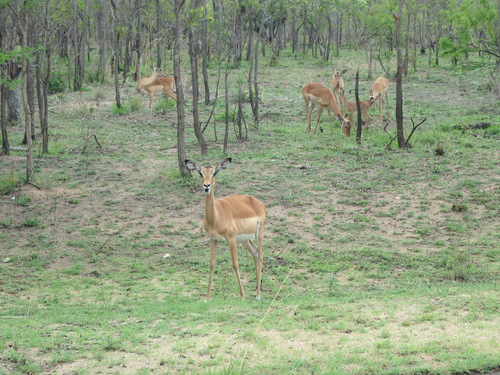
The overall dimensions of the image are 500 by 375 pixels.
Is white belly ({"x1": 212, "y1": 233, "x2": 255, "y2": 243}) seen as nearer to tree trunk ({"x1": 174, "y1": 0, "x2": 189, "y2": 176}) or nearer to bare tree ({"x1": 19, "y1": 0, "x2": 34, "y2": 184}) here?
tree trunk ({"x1": 174, "y1": 0, "x2": 189, "y2": 176})

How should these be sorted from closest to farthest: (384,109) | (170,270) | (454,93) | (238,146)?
(170,270), (238,146), (384,109), (454,93)

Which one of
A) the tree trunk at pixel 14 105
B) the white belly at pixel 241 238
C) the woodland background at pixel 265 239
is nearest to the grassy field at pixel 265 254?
the woodland background at pixel 265 239

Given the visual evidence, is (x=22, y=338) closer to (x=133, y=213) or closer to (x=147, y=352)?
(x=147, y=352)

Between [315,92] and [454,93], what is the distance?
256 inches

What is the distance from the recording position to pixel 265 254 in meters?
9.49

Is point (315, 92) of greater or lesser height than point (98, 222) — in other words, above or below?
above

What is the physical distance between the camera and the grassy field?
5.67m

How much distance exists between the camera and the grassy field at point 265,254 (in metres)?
5.67

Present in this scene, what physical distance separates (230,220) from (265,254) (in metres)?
2.03

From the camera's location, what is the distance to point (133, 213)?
435 inches

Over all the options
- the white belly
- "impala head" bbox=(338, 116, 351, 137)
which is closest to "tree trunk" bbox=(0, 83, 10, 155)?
the white belly

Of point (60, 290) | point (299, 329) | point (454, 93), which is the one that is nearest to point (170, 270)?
point (60, 290)

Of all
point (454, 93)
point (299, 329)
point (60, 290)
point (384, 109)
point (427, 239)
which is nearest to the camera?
point (299, 329)

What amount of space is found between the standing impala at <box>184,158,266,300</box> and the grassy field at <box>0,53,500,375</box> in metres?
0.54
